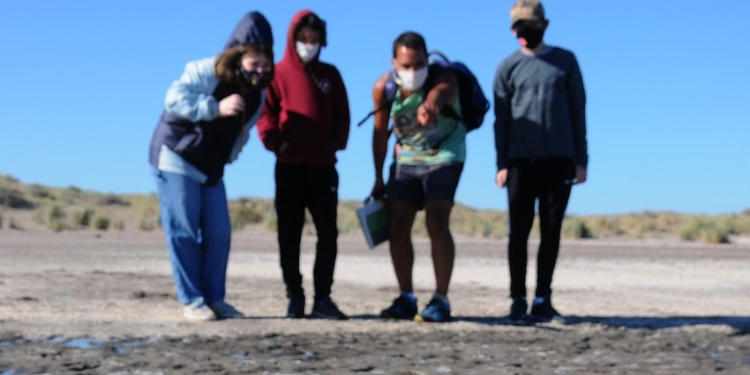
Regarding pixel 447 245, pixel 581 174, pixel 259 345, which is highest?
pixel 581 174

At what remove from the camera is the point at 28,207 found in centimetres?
4372

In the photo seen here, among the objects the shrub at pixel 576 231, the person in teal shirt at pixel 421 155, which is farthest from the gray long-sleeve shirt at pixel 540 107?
the shrub at pixel 576 231

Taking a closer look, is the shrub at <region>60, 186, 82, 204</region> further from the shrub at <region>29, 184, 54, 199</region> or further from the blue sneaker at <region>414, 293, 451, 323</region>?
the blue sneaker at <region>414, 293, 451, 323</region>

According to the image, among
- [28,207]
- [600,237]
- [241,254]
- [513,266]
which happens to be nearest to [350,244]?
[241,254]

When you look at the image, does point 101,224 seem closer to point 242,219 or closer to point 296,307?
point 242,219

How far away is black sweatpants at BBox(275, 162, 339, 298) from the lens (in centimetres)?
816

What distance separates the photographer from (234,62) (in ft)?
25.6

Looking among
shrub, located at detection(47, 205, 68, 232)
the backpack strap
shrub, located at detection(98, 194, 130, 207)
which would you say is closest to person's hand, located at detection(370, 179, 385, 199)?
the backpack strap

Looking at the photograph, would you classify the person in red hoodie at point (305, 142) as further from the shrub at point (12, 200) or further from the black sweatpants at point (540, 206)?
the shrub at point (12, 200)

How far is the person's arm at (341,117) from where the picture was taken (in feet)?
26.9

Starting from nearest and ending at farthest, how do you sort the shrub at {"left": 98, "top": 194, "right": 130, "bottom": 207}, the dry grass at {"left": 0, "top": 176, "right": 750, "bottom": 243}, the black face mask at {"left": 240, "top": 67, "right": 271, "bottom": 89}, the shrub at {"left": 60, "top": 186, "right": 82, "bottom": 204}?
the black face mask at {"left": 240, "top": 67, "right": 271, "bottom": 89} < the dry grass at {"left": 0, "top": 176, "right": 750, "bottom": 243} < the shrub at {"left": 60, "top": 186, "right": 82, "bottom": 204} < the shrub at {"left": 98, "top": 194, "right": 130, "bottom": 207}

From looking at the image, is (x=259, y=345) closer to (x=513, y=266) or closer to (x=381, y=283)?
(x=513, y=266)

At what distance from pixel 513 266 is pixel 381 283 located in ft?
15.7

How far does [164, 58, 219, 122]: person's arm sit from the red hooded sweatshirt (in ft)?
1.64
